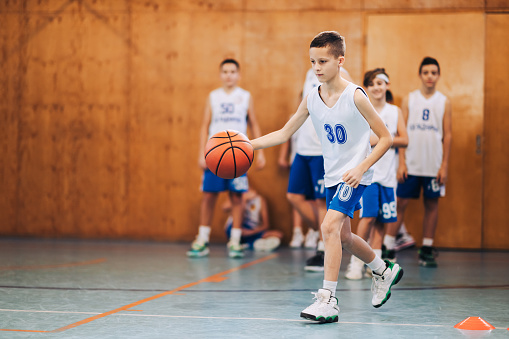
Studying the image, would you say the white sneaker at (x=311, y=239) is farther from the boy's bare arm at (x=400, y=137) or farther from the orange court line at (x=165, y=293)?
the boy's bare arm at (x=400, y=137)

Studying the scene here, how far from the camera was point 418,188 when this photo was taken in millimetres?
6652

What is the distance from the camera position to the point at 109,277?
5.38 m

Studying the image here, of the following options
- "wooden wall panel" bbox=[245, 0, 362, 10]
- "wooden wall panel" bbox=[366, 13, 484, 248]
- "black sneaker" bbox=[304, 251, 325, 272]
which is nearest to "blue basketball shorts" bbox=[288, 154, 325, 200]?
"black sneaker" bbox=[304, 251, 325, 272]

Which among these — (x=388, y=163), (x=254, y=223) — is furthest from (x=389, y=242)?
(x=254, y=223)

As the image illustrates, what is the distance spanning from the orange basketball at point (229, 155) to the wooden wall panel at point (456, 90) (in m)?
4.51

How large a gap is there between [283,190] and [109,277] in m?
3.39

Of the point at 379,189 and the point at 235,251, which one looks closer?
the point at 379,189

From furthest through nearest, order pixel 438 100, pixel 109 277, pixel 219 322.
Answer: pixel 438 100 → pixel 109 277 → pixel 219 322

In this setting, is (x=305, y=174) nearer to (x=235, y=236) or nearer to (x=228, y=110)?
(x=235, y=236)

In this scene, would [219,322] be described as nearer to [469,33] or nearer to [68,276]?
[68,276]

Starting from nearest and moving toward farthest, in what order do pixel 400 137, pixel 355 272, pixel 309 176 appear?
pixel 355 272, pixel 400 137, pixel 309 176

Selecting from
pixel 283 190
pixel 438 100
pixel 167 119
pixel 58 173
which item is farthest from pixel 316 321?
pixel 58 173

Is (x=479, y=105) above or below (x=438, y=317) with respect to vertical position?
above

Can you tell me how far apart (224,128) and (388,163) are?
84.9 inches
